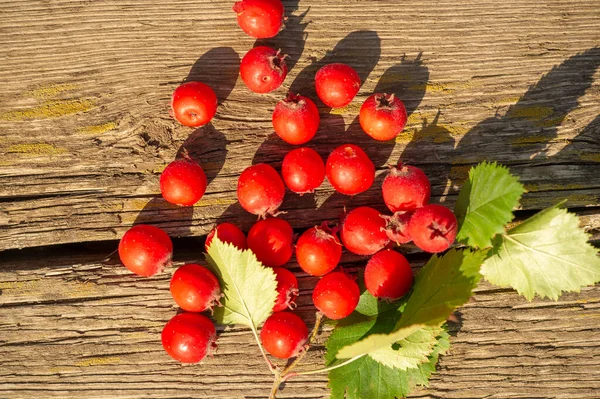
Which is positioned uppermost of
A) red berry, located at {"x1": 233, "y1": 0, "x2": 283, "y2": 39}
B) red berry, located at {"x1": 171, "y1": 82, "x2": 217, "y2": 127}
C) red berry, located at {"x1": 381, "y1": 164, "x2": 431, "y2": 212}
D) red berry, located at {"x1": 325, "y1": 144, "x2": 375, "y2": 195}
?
red berry, located at {"x1": 233, "y1": 0, "x2": 283, "y2": 39}

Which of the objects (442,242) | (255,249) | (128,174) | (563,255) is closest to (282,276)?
(255,249)

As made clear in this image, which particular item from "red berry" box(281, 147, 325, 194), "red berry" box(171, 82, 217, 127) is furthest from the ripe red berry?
"red berry" box(171, 82, 217, 127)

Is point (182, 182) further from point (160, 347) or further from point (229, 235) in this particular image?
point (160, 347)

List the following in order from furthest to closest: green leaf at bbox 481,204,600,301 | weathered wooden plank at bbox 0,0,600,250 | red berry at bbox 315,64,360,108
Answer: weathered wooden plank at bbox 0,0,600,250, red berry at bbox 315,64,360,108, green leaf at bbox 481,204,600,301

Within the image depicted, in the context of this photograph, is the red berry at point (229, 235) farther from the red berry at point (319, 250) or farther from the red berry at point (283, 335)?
the red berry at point (283, 335)

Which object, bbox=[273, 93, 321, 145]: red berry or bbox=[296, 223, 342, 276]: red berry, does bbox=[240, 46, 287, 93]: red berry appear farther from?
bbox=[296, 223, 342, 276]: red berry

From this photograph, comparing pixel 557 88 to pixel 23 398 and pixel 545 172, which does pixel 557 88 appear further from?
pixel 23 398
